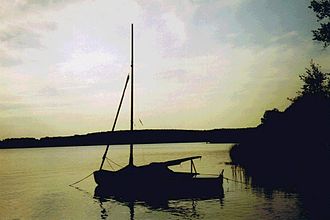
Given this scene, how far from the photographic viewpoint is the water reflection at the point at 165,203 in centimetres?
4150

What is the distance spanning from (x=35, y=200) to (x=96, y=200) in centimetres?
1072

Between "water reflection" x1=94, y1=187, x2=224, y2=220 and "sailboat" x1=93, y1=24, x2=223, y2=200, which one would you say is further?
"sailboat" x1=93, y1=24, x2=223, y2=200

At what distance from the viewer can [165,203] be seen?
4722cm

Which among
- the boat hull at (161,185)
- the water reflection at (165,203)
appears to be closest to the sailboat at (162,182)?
the boat hull at (161,185)

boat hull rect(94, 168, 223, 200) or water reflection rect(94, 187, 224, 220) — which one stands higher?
boat hull rect(94, 168, 223, 200)

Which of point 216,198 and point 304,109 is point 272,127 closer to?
point 304,109

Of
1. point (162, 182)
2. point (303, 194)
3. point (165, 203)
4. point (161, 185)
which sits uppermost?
point (162, 182)

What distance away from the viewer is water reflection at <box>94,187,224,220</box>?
41.5m

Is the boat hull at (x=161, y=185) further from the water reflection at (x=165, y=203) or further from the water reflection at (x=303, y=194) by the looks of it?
the water reflection at (x=303, y=194)

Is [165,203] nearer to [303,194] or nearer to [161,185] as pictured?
[161,185]

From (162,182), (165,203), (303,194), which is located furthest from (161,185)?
(303,194)

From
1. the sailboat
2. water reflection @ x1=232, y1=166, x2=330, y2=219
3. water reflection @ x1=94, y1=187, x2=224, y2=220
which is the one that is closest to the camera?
water reflection @ x1=232, y1=166, x2=330, y2=219

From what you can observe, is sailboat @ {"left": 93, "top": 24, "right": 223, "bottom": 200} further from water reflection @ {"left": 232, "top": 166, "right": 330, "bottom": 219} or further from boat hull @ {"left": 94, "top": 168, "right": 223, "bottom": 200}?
water reflection @ {"left": 232, "top": 166, "right": 330, "bottom": 219}

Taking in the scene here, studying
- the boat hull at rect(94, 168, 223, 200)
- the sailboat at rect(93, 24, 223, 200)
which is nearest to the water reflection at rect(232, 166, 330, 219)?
the boat hull at rect(94, 168, 223, 200)
